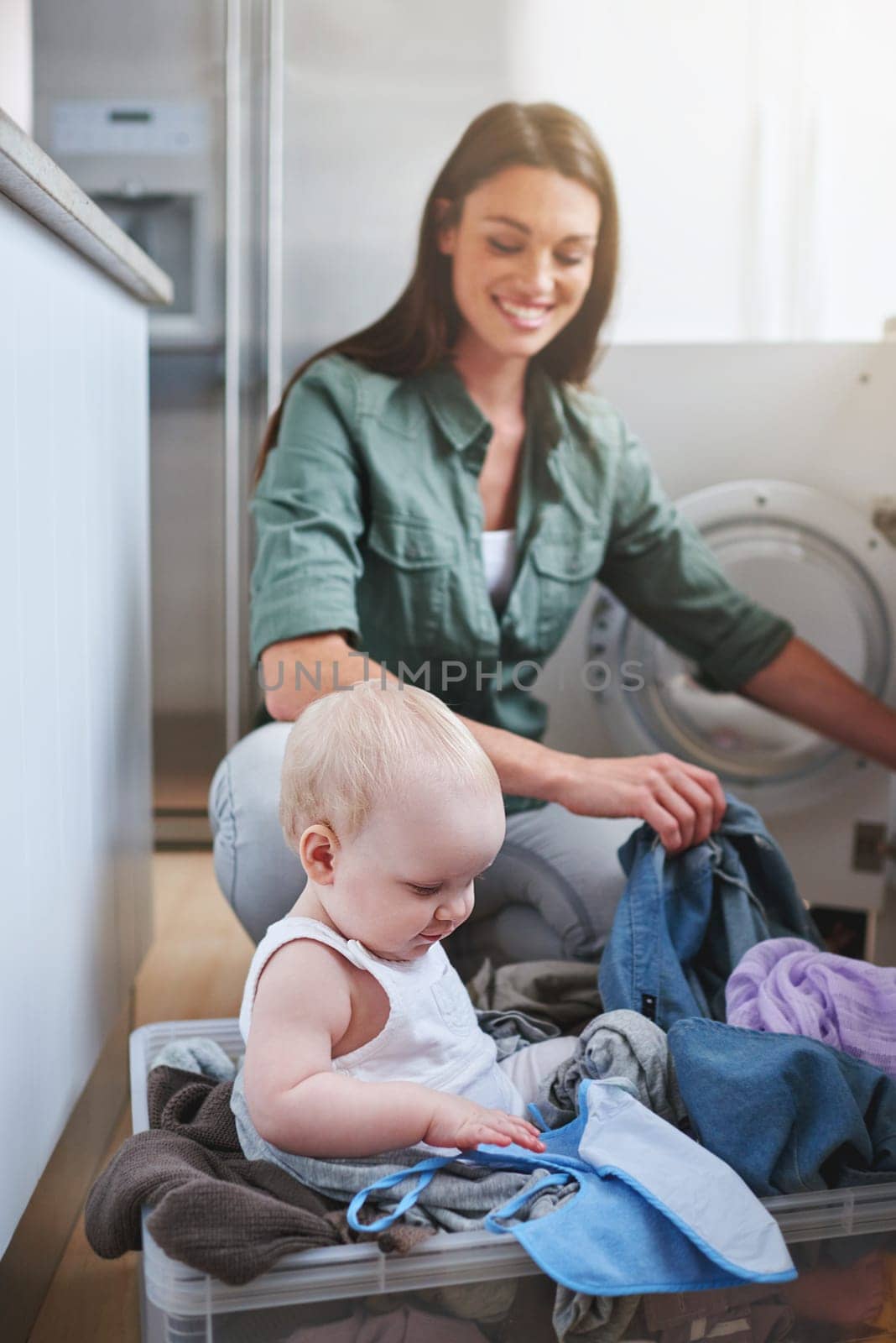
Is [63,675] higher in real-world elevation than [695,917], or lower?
higher

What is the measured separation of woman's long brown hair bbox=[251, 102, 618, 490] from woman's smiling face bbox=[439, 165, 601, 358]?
15mm

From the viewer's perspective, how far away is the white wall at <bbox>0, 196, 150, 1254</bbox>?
29.7 inches

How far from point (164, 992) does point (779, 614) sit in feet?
2.97

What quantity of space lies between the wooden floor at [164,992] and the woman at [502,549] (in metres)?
0.27

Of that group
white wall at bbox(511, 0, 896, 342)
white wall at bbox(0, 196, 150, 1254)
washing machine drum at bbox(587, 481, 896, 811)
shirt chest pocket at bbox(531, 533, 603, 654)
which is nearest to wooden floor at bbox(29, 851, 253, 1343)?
white wall at bbox(0, 196, 150, 1254)

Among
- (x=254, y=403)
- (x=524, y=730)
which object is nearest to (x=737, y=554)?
(x=524, y=730)

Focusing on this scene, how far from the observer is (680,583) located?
146 centimetres

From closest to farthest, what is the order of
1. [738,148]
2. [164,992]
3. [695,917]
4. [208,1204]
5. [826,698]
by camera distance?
[208,1204] < [695,917] < [164,992] < [826,698] < [738,148]

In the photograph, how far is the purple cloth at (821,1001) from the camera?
2.68 feet

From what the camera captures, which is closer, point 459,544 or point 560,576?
point 459,544

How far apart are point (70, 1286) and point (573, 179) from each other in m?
1.24

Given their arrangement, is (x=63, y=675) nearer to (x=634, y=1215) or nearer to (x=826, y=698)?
(x=634, y=1215)

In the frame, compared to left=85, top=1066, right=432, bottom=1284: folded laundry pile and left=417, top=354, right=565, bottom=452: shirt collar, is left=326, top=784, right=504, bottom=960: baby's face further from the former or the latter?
left=417, top=354, right=565, bottom=452: shirt collar

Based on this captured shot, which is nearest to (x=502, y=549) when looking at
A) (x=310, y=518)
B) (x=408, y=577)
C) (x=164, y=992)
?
(x=408, y=577)
